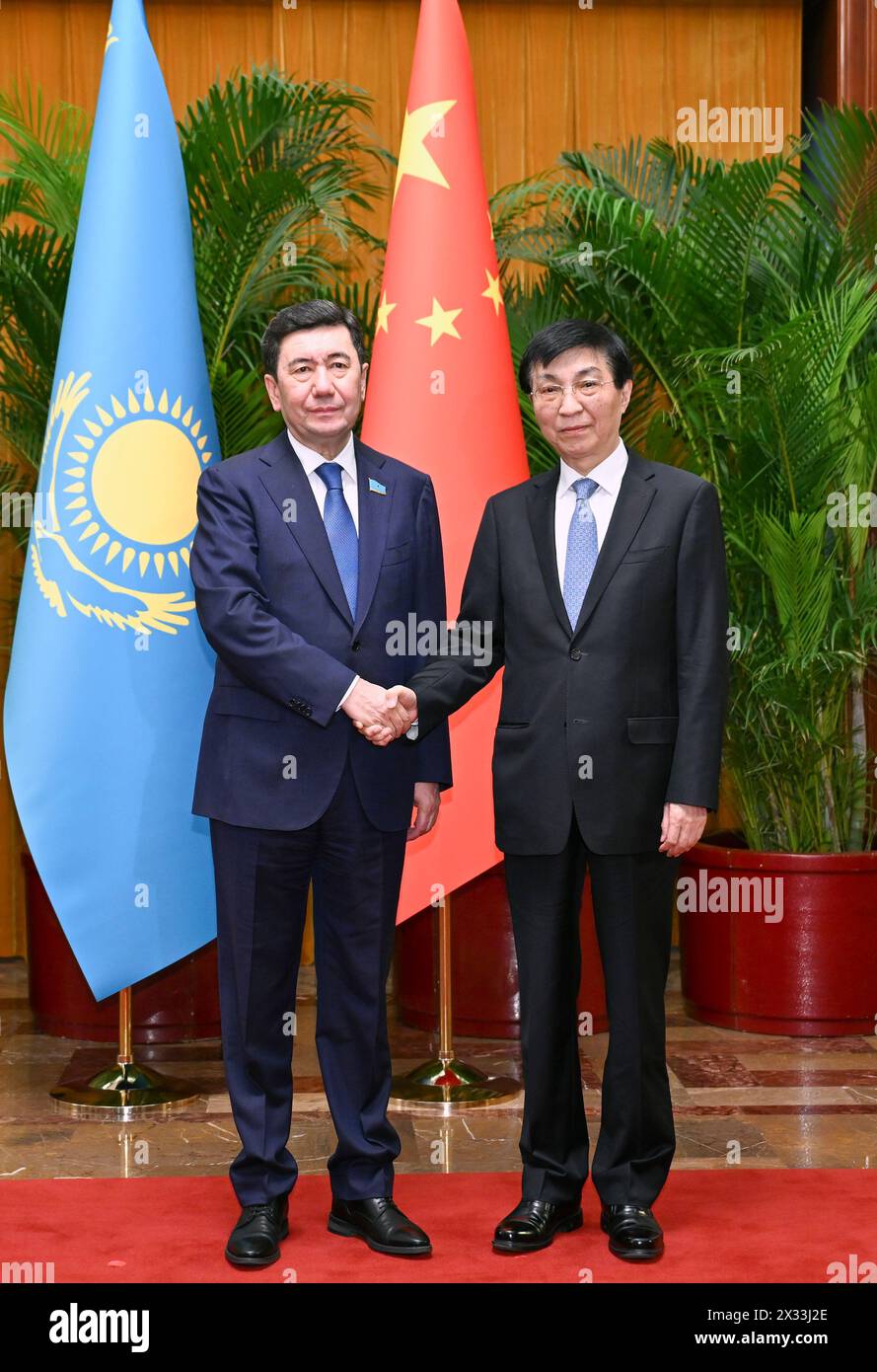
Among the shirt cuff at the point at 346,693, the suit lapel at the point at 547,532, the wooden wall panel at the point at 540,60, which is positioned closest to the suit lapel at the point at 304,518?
the shirt cuff at the point at 346,693

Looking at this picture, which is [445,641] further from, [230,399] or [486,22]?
[486,22]

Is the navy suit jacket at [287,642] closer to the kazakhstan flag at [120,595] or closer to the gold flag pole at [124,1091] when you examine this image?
the kazakhstan flag at [120,595]

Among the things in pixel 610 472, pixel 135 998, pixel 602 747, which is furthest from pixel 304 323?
pixel 135 998

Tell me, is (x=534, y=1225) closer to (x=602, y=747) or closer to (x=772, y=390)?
(x=602, y=747)

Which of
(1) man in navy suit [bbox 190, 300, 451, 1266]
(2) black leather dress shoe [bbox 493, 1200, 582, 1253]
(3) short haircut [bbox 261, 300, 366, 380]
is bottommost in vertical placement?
(2) black leather dress shoe [bbox 493, 1200, 582, 1253]

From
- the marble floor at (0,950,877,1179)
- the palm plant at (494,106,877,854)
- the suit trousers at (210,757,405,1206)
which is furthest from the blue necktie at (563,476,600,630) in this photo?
the palm plant at (494,106,877,854)

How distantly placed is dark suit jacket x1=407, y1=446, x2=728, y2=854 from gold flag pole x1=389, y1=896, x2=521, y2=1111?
1372 mm

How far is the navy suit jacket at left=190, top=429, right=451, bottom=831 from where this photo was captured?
298cm

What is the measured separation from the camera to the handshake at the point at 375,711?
2.97 m

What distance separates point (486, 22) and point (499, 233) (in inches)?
50.4

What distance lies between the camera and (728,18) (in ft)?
19.8

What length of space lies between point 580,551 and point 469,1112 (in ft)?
5.76

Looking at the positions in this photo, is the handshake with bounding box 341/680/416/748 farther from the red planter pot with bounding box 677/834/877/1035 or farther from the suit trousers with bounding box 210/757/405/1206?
the red planter pot with bounding box 677/834/877/1035

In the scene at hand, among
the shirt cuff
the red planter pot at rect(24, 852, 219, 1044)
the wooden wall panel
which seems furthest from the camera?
the wooden wall panel
